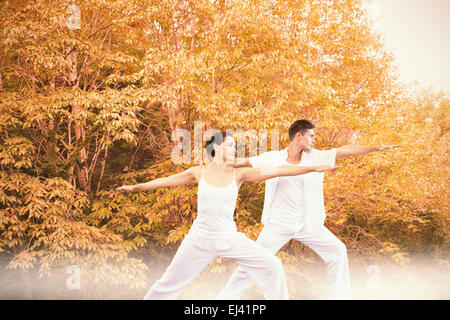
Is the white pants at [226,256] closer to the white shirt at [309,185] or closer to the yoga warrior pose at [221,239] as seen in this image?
the yoga warrior pose at [221,239]

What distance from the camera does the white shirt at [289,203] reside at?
377cm

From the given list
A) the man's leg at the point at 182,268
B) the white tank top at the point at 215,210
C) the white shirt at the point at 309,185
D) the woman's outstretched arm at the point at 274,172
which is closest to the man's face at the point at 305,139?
the white shirt at the point at 309,185

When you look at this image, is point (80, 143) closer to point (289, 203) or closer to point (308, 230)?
point (289, 203)

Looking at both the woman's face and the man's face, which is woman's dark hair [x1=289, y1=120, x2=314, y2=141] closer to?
the man's face

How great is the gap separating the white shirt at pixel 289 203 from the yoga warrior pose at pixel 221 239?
1.81ft

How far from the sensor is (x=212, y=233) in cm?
322

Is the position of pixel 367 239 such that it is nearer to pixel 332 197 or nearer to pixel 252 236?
pixel 332 197

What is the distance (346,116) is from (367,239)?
91.6 inches

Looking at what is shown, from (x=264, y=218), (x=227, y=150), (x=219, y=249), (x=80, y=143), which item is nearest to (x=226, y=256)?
(x=219, y=249)

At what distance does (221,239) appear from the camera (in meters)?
3.21

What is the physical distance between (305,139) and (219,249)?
1254 millimetres

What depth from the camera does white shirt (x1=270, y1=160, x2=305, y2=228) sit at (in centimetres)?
377
